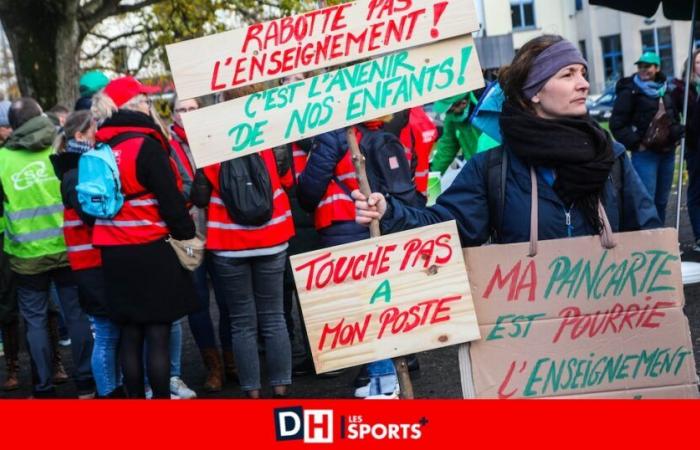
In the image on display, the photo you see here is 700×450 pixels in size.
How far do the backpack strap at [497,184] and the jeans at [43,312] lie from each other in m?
A: 3.81

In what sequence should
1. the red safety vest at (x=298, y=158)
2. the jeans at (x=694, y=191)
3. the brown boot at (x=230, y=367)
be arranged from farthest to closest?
the jeans at (x=694, y=191)
the brown boot at (x=230, y=367)
the red safety vest at (x=298, y=158)

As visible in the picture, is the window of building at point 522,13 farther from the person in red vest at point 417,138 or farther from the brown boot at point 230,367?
the person in red vest at point 417,138

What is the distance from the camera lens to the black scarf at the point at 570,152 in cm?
340

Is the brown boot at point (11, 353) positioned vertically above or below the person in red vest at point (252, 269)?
below

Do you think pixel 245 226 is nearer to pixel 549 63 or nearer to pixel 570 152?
pixel 549 63

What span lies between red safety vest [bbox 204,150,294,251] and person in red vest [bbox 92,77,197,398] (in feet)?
0.97

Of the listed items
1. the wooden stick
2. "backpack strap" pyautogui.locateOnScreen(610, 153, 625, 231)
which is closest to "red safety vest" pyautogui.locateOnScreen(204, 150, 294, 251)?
the wooden stick

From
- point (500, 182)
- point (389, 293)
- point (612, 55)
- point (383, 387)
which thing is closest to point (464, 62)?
point (500, 182)

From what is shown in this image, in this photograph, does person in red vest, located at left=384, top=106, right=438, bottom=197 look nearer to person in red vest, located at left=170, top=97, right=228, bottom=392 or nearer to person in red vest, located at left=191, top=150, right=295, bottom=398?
person in red vest, located at left=191, top=150, right=295, bottom=398
